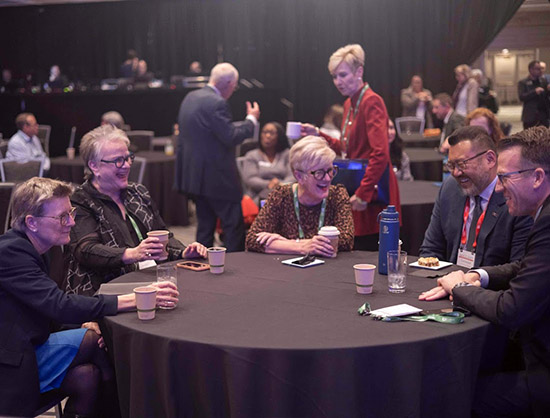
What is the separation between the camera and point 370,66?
13.3 m

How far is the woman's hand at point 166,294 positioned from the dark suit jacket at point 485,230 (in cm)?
129

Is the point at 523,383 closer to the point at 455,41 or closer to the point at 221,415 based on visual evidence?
the point at 221,415

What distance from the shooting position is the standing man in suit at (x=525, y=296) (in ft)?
7.10

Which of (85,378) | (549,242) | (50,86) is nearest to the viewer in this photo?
(549,242)

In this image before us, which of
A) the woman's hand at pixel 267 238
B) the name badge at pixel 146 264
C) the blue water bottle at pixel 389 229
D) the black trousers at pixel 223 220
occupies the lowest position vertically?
the black trousers at pixel 223 220

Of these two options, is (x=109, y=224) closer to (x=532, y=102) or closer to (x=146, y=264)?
(x=146, y=264)

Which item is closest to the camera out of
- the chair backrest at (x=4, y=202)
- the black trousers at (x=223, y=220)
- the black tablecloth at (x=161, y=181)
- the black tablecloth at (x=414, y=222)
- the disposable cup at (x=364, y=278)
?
the disposable cup at (x=364, y=278)

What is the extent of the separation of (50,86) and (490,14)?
11.5 meters

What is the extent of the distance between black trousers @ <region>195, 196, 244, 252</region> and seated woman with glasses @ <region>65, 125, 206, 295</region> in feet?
6.63

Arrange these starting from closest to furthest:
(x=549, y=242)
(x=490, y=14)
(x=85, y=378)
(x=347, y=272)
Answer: (x=549, y=242)
(x=85, y=378)
(x=347, y=272)
(x=490, y=14)

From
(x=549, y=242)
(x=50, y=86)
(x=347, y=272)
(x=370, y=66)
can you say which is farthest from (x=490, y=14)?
(x=50, y=86)

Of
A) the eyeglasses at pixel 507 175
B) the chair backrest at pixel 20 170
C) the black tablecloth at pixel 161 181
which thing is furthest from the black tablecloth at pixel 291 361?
the black tablecloth at pixel 161 181

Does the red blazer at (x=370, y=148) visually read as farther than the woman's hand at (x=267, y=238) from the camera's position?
Yes

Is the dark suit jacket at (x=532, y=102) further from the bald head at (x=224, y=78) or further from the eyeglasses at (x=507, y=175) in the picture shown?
the eyeglasses at (x=507, y=175)
